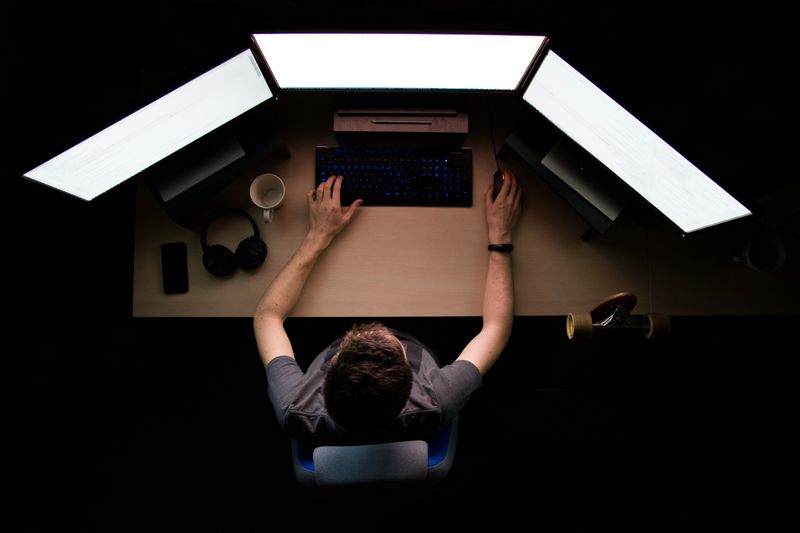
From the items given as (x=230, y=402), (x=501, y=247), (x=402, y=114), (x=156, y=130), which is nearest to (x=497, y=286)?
(x=501, y=247)

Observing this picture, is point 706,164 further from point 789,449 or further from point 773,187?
point 789,449

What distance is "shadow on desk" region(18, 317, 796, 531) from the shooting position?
180 cm

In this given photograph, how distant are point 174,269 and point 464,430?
1.20m

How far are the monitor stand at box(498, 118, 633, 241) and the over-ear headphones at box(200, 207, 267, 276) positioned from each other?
0.74 meters

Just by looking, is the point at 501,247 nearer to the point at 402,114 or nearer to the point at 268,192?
the point at 402,114

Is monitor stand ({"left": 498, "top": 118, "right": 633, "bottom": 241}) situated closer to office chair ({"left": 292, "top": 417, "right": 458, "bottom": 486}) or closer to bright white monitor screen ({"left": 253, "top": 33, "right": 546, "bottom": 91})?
bright white monitor screen ({"left": 253, "top": 33, "right": 546, "bottom": 91})

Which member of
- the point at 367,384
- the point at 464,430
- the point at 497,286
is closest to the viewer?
the point at 367,384

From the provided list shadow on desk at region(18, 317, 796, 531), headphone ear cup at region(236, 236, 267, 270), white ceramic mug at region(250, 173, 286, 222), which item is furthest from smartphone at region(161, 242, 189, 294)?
shadow on desk at region(18, 317, 796, 531)

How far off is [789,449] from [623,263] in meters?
1.28

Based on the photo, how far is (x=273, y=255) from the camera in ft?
4.33

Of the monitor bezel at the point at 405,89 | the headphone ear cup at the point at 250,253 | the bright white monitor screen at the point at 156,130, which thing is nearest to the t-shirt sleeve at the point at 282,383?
the headphone ear cup at the point at 250,253

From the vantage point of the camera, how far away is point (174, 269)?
1294 mm

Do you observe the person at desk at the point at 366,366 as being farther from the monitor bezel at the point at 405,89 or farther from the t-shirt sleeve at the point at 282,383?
the monitor bezel at the point at 405,89

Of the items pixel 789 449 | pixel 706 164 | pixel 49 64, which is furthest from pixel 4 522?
pixel 789 449
